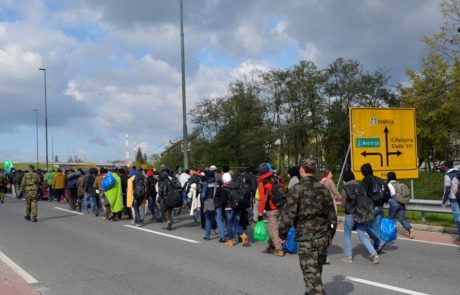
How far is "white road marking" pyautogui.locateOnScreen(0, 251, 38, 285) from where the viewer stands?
7.54m

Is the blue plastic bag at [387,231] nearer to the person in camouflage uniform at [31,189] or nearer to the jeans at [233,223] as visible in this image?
the jeans at [233,223]

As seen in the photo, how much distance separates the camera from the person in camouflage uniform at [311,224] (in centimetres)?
512

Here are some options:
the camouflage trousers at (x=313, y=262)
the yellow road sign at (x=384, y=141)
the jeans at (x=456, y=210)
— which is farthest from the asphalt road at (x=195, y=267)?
the yellow road sign at (x=384, y=141)

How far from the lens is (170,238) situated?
1193 centimetres

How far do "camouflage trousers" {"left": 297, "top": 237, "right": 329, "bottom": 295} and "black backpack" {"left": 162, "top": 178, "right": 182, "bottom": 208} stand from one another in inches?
327

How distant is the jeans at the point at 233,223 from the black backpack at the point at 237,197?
0.28m

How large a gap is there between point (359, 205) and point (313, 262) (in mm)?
3818

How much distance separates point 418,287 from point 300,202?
9.17ft

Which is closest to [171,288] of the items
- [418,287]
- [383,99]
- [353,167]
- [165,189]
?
[418,287]

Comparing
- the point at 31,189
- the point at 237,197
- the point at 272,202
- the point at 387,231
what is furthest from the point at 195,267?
the point at 31,189

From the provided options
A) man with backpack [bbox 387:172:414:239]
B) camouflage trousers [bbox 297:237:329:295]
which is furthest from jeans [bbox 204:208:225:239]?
camouflage trousers [bbox 297:237:329:295]

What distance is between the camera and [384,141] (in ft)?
53.7

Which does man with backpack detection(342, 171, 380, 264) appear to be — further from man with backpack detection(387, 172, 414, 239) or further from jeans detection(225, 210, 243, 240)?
man with backpack detection(387, 172, 414, 239)

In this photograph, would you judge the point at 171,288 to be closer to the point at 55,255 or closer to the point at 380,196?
the point at 55,255
